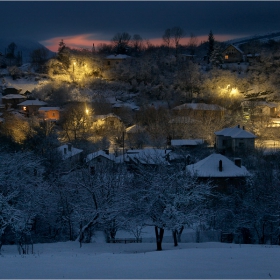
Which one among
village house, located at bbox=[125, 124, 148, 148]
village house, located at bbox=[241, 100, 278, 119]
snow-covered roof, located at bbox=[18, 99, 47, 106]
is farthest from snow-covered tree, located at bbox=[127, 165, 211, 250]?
snow-covered roof, located at bbox=[18, 99, 47, 106]

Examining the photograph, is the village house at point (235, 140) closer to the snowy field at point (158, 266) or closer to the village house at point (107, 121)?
the village house at point (107, 121)

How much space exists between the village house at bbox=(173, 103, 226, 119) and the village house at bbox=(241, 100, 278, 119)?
2553mm

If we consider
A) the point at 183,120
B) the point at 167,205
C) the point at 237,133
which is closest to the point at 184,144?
the point at 237,133

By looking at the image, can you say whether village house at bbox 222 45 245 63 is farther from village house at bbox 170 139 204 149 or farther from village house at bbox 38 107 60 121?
village house at bbox 170 139 204 149

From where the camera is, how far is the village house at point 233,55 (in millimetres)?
59594

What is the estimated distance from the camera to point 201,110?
42344mm

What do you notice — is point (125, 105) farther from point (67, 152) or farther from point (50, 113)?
point (67, 152)

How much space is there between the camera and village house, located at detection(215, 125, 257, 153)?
31875 millimetres

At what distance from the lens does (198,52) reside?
6956 centimetres

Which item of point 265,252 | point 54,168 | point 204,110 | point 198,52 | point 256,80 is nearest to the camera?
point 265,252

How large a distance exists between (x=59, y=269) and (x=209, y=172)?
46.8 feet

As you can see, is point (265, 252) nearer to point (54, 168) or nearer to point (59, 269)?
point (59, 269)

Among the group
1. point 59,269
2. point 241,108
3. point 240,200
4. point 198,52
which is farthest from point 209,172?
point 198,52

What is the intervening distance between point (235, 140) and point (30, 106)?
25.0 m
